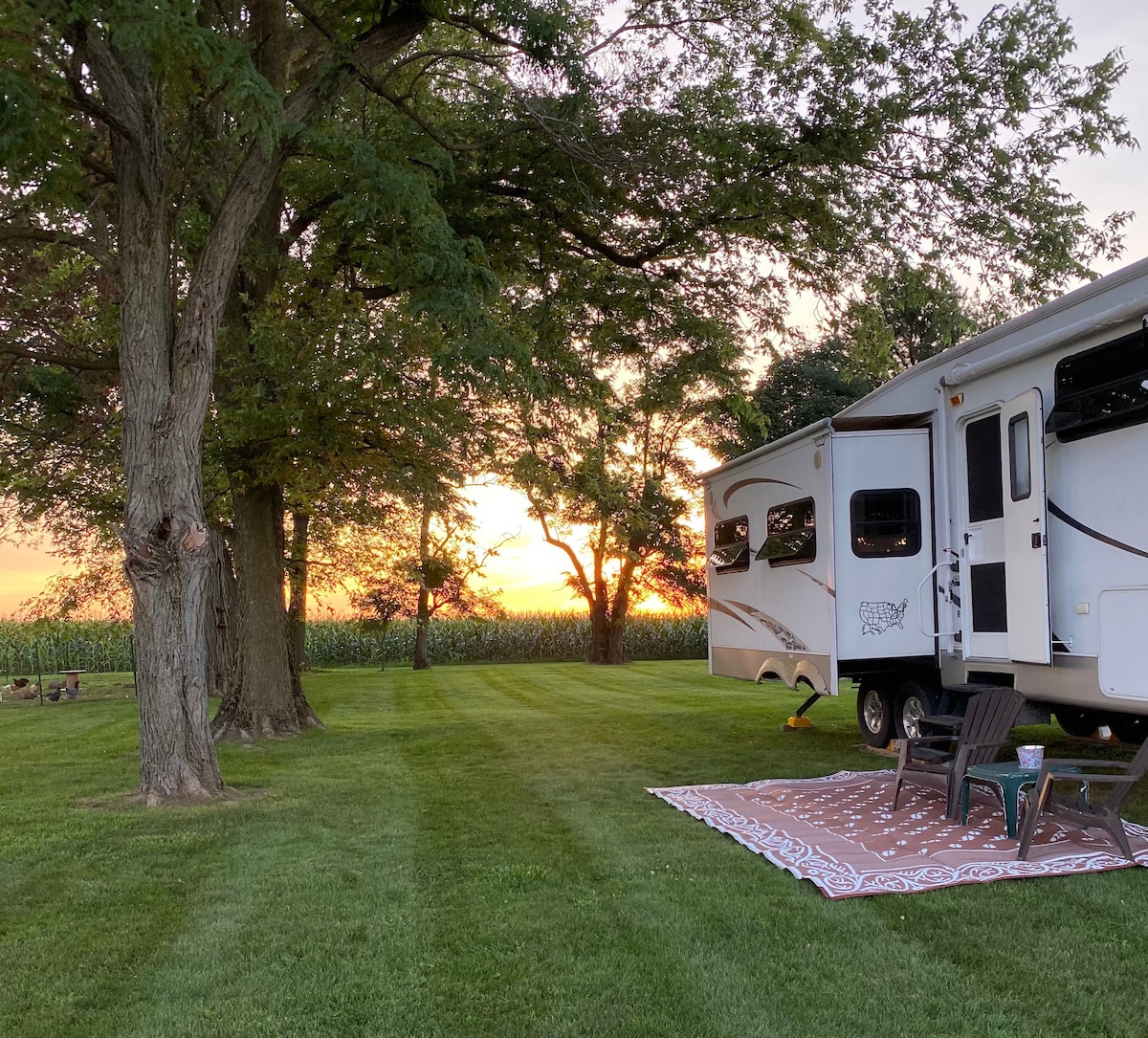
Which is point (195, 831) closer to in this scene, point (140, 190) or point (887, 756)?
point (140, 190)

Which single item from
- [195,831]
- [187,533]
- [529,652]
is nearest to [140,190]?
[187,533]

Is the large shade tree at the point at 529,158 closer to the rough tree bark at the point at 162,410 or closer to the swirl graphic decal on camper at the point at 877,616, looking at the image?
the rough tree bark at the point at 162,410

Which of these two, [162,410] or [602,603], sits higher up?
[162,410]

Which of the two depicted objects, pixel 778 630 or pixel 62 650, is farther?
pixel 62 650

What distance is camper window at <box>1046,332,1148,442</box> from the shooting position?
6.36 meters

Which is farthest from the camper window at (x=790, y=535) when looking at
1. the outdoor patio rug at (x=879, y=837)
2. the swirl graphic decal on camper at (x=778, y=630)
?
the outdoor patio rug at (x=879, y=837)

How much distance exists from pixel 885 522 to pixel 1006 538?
58.7 inches

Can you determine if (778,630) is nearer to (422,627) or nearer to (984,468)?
(984,468)

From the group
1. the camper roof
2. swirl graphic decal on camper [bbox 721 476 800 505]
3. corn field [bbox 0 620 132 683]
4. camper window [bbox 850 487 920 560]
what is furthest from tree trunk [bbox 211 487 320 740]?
corn field [bbox 0 620 132 683]

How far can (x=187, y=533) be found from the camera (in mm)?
7836

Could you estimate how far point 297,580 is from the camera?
2155cm

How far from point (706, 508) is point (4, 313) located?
9.31 m

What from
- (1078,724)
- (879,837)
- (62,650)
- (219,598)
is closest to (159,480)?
(879,837)

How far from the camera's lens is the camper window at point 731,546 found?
37.4 ft
